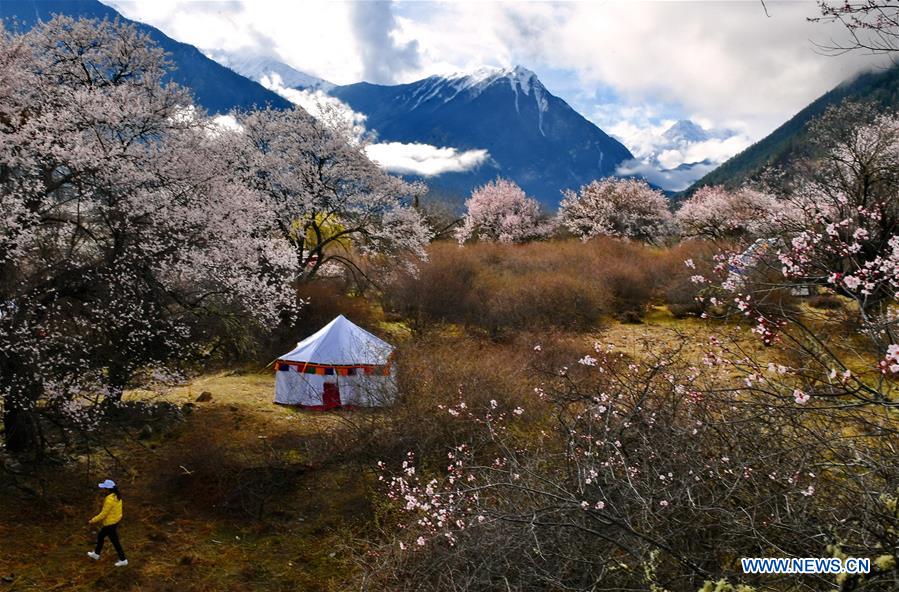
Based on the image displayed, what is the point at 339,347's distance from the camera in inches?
575

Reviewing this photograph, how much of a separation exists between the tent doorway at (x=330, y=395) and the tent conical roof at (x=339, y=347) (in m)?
0.65

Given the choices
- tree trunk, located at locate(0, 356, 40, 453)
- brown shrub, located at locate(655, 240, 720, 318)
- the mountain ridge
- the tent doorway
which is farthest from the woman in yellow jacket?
the mountain ridge

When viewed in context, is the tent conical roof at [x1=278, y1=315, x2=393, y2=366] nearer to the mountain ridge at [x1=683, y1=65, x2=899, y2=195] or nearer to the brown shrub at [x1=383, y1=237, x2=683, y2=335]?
the brown shrub at [x1=383, y1=237, x2=683, y2=335]

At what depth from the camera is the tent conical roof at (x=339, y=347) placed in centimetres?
1409

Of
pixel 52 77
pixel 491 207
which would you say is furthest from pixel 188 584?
pixel 491 207

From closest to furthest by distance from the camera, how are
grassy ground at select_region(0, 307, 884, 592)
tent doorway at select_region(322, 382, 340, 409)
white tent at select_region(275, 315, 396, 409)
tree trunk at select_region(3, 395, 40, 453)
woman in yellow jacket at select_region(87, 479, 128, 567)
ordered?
woman in yellow jacket at select_region(87, 479, 128, 567), grassy ground at select_region(0, 307, 884, 592), tree trunk at select_region(3, 395, 40, 453), white tent at select_region(275, 315, 396, 409), tent doorway at select_region(322, 382, 340, 409)

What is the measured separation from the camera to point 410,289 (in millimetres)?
22094

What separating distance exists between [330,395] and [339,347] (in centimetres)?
135

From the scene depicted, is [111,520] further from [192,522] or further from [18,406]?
[18,406]

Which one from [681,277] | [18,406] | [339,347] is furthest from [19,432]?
[681,277]

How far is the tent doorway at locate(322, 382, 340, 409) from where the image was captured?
47.3 ft

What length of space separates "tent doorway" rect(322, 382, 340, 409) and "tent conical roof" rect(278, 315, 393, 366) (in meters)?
0.65

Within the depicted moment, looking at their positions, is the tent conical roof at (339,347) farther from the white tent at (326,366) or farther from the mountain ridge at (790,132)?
the mountain ridge at (790,132)

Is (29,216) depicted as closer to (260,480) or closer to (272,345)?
(260,480)
